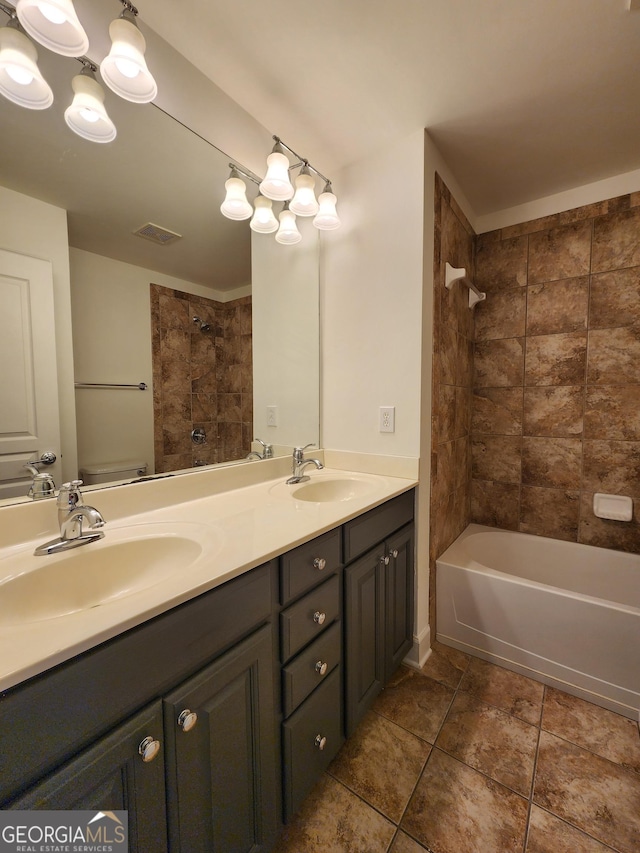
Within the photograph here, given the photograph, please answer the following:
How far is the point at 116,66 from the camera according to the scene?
3.02 ft

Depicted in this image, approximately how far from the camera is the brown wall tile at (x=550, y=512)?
202 cm

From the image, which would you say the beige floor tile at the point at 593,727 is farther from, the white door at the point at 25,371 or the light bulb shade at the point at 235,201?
the light bulb shade at the point at 235,201

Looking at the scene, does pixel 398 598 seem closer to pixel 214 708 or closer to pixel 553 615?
pixel 553 615

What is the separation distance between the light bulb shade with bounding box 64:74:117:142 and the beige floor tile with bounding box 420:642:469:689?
7.67 ft

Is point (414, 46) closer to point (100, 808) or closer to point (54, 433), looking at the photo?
point (54, 433)

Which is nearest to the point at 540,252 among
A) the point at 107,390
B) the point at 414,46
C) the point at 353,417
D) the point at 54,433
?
the point at 414,46

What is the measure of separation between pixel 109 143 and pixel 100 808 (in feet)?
5.02

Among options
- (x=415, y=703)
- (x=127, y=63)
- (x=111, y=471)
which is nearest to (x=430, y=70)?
(x=127, y=63)

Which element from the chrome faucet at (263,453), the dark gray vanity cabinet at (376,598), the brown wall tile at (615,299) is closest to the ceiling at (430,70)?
the brown wall tile at (615,299)

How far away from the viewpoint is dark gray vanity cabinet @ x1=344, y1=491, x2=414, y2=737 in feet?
3.74

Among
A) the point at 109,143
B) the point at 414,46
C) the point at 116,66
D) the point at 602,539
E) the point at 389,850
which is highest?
the point at 414,46

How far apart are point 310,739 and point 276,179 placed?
1912 mm

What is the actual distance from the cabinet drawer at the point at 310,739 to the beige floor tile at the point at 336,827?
0.13m

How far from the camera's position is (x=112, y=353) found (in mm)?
1040
